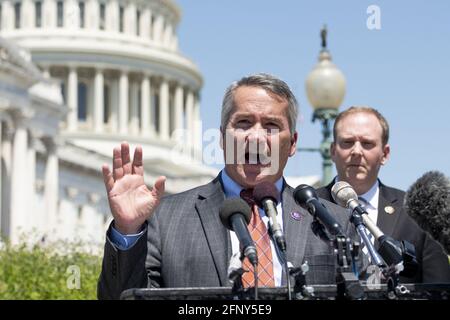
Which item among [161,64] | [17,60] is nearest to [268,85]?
[17,60]

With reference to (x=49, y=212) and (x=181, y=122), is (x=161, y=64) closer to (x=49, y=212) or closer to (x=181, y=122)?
(x=181, y=122)

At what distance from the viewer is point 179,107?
107062 millimetres

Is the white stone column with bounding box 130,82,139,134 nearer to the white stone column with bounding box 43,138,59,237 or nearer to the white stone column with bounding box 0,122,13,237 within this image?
the white stone column with bounding box 43,138,59,237

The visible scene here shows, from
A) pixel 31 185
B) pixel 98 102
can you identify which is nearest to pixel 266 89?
pixel 31 185

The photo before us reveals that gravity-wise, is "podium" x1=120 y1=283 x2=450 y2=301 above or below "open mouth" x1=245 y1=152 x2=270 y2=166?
below

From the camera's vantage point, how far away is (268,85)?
6258 mm

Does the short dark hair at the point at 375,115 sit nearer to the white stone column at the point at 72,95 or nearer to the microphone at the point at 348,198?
the microphone at the point at 348,198

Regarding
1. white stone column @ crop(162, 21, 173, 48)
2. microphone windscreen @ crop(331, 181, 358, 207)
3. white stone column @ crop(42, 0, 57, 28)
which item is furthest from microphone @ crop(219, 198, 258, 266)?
white stone column @ crop(162, 21, 173, 48)

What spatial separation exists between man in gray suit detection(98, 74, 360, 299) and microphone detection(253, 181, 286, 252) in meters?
0.24

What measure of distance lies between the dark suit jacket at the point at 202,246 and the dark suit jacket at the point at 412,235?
55.1 inches

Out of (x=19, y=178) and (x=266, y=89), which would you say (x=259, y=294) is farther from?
(x=19, y=178)

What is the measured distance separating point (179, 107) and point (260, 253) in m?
101

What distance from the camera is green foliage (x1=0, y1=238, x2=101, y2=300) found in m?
20.1

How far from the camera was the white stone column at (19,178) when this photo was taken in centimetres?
6022
